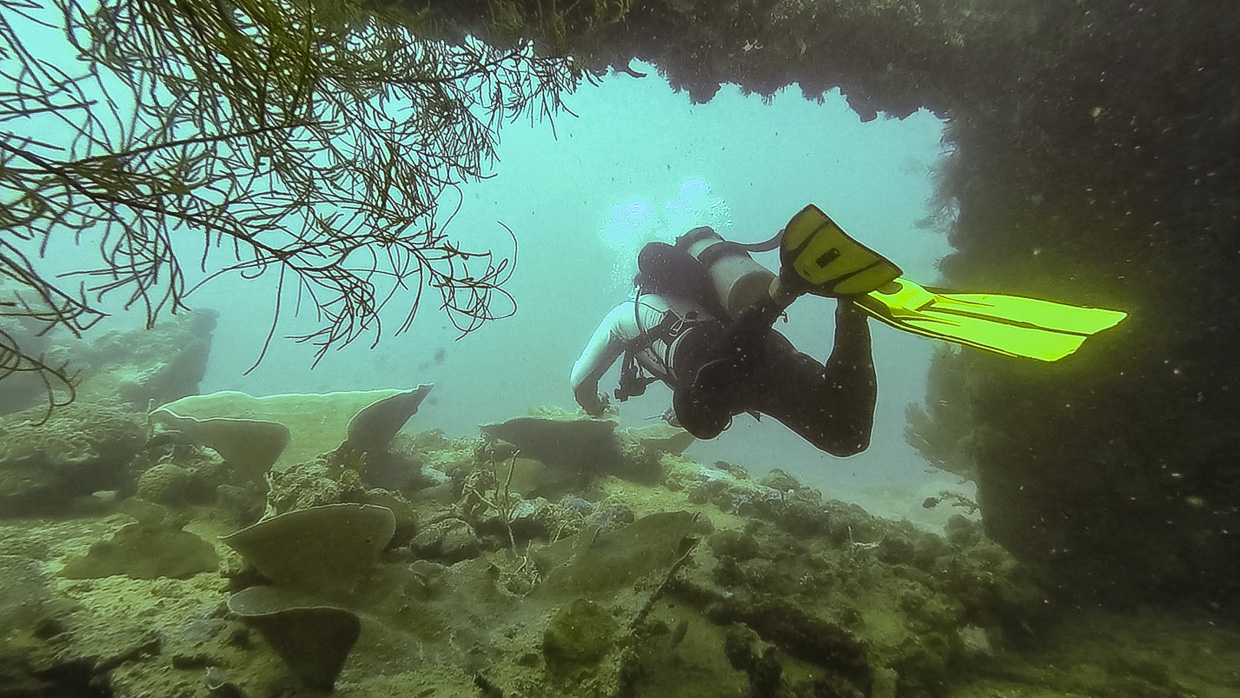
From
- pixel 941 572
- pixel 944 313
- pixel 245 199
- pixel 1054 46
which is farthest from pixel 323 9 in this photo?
pixel 941 572

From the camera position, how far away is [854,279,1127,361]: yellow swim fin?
3.11 metres

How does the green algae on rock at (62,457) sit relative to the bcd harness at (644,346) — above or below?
below

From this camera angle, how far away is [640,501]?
6.09m

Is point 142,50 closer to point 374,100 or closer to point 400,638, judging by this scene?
point 374,100

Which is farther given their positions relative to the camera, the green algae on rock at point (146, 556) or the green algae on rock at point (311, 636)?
the green algae on rock at point (146, 556)

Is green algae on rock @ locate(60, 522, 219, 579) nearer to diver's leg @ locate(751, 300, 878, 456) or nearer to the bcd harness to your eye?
the bcd harness

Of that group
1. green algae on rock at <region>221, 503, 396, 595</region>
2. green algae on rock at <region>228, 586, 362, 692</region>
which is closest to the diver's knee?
green algae on rock at <region>221, 503, 396, 595</region>

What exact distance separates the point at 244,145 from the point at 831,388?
438cm

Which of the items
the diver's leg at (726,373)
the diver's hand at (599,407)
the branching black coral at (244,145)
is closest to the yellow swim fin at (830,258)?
the diver's leg at (726,373)

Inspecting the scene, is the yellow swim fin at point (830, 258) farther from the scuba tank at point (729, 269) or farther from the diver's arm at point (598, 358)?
the diver's arm at point (598, 358)

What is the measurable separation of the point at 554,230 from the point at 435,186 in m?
123

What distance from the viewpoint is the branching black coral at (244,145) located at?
2.29 meters

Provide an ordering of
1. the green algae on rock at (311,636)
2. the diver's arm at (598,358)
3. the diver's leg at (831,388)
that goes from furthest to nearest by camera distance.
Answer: the diver's arm at (598,358) < the diver's leg at (831,388) < the green algae on rock at (311,636)

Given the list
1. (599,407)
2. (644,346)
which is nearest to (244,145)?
(644,346)
